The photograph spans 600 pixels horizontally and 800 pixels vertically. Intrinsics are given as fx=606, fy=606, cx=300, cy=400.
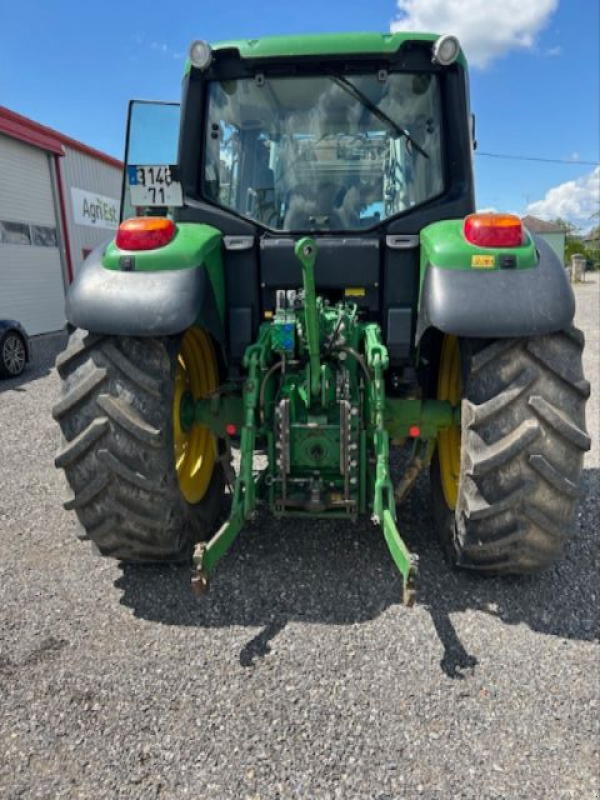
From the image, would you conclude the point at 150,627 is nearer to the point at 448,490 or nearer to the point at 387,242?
the point at 448,490

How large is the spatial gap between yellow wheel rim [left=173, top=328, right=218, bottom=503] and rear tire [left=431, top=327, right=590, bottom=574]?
4.58 ft

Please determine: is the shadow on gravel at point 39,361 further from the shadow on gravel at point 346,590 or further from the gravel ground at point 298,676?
the shadow on gravel at point 346,590

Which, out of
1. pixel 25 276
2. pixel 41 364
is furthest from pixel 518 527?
pixel 25 276

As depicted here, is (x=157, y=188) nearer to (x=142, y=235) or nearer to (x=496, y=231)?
(x=142, y=235)

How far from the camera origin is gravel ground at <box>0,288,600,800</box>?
1.87 metres

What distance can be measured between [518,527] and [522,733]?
810 mm

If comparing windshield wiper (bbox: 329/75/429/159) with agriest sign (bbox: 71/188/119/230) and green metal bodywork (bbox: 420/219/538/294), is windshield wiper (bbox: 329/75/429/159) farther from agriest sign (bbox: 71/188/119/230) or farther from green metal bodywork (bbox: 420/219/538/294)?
agriest sign (bbox: 71/188/119/230)

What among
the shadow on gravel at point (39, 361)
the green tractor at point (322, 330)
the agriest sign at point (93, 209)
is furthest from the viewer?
the agriest sign at point (93, 209)

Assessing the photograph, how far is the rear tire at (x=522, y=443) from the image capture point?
2488 mm

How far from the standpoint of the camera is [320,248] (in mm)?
3004

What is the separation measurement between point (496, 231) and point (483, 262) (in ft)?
0.51

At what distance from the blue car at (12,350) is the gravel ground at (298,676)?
5692mm

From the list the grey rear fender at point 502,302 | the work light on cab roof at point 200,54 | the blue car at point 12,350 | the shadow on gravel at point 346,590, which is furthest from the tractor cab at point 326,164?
the blue car at point 12,350

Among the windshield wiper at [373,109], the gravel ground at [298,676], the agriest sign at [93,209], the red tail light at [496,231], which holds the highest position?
the agriest sign at [93,209]
